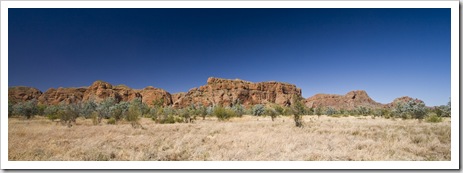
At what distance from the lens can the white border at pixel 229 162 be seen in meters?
5.49

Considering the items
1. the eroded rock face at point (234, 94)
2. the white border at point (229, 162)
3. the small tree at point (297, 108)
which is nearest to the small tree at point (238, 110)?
the small tree at point (297, 108)

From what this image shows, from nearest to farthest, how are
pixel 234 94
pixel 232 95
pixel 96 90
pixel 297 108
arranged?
pixel 297 108 < pixel 96 90 < pixel 232 95 < pixel 234 94

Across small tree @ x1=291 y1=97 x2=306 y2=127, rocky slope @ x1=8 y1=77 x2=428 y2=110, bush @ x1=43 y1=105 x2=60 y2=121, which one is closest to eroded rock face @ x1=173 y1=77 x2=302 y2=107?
rocky slope @ x1=8 y1=77 x2=428 y2=110

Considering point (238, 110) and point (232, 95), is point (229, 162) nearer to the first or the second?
point (238, 110)

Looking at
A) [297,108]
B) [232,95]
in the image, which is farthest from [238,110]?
[232,95]

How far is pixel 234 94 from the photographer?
83312 mm

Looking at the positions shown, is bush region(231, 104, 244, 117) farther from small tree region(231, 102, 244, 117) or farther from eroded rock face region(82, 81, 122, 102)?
eroded rock face region(82, 81, 122, 102)

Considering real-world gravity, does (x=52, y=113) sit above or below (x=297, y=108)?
below

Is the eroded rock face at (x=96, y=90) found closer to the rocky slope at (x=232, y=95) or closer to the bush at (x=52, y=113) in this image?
the bush at (x=52, y=113)

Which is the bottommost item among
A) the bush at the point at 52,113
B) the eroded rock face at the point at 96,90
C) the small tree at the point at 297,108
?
the bush at the point at 52,113

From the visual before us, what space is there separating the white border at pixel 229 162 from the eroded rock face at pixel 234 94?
67.4m

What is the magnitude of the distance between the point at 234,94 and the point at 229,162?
77780 millimetres

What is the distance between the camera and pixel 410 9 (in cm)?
585
